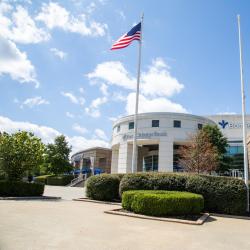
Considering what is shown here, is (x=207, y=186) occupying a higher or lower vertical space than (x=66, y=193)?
higher

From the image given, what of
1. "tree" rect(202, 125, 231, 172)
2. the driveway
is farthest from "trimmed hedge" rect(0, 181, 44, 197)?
"tree" rect(202, 125, 231, 172)

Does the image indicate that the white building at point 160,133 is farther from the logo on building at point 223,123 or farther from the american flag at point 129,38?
the american flag at point 129,38

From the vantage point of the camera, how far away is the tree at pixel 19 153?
21.2 metres

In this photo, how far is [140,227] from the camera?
33.9 ft

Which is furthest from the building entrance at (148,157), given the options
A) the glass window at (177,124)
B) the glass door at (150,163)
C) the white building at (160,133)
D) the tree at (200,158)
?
the tree at (200,158)

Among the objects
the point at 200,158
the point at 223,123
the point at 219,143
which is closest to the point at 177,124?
the point at 219,143

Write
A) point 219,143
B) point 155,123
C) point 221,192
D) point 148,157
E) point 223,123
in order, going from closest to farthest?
point 221,192 → point 219,143 → point 155,123 → point 148,157 → point 223,123

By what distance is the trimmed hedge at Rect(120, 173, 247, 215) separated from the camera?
15.4 meters

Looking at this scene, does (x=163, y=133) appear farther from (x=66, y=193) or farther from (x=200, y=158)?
(x=66, y=193)

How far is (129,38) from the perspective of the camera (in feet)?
68.7

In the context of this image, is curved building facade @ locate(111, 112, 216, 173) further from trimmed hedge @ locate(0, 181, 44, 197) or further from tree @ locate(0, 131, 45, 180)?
trimmed hedge @ locate(0, 181, 44, 197)

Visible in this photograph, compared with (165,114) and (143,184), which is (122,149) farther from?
(143,184)

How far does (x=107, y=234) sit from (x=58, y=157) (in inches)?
1783

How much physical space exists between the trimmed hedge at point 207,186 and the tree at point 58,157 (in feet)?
121
